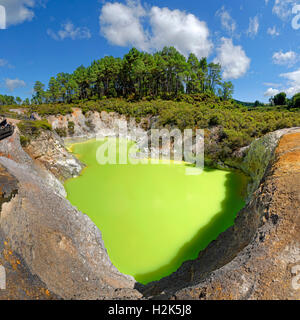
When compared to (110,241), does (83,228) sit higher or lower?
higher

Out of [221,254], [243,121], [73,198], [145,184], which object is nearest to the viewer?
[221,254]

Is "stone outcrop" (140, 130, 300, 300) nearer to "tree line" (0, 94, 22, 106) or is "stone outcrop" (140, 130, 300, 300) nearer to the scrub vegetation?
the scrub vegetation

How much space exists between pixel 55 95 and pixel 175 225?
4870 centimetres

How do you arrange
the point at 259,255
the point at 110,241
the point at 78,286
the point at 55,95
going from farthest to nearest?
the point at 55,95, the point at 110,241, the point at 78,286, the point at 259,255

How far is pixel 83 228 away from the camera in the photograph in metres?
5.89

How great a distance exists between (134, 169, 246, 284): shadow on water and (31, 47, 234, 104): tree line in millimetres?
32804

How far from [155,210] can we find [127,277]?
3.47 m

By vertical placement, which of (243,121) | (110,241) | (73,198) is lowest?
(110,241)

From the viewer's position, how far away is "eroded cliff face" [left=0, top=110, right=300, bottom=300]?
105 inches

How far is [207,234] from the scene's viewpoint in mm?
6613

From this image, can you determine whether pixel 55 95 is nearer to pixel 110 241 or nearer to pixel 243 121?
Answer: pixel 243 121

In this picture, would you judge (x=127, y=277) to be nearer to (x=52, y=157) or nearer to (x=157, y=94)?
(x=52, y=157)

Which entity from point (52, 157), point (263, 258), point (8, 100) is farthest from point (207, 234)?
point (8, 100)
